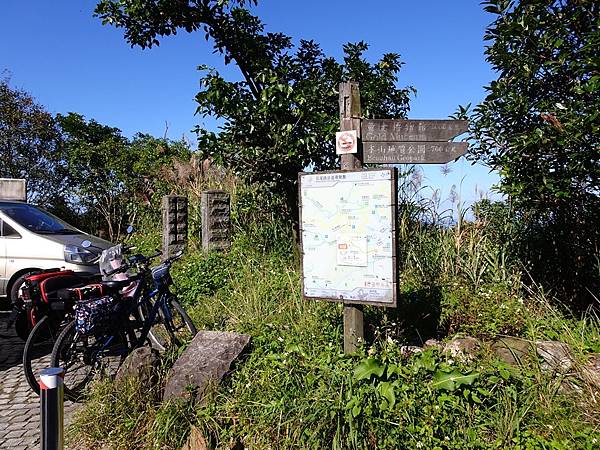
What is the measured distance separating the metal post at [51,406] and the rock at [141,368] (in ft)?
3.73

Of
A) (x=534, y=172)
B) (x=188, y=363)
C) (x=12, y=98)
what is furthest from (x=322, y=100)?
(x=12, y=98)

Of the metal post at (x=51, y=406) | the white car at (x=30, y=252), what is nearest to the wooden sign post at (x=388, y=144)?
the metal post at (x=51, y=406)

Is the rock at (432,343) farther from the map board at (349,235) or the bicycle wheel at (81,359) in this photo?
the bicycle wheel at (81,359)

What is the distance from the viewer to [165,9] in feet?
21.2

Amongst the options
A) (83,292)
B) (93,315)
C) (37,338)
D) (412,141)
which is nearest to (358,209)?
(412,141)

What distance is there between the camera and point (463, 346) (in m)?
3.76

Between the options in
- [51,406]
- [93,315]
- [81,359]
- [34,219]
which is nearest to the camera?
[51,406]

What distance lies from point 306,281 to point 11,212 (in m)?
5.59

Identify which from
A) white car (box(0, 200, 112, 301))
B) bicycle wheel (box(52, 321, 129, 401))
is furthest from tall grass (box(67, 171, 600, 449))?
white car (box(0, 200, 112, 301))

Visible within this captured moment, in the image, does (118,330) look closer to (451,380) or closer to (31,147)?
(451,380)

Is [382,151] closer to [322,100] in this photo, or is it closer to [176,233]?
[322,100]

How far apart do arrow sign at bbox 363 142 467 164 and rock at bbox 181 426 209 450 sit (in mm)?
2216

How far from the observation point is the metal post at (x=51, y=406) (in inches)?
93.2

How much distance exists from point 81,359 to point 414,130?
3238mm
